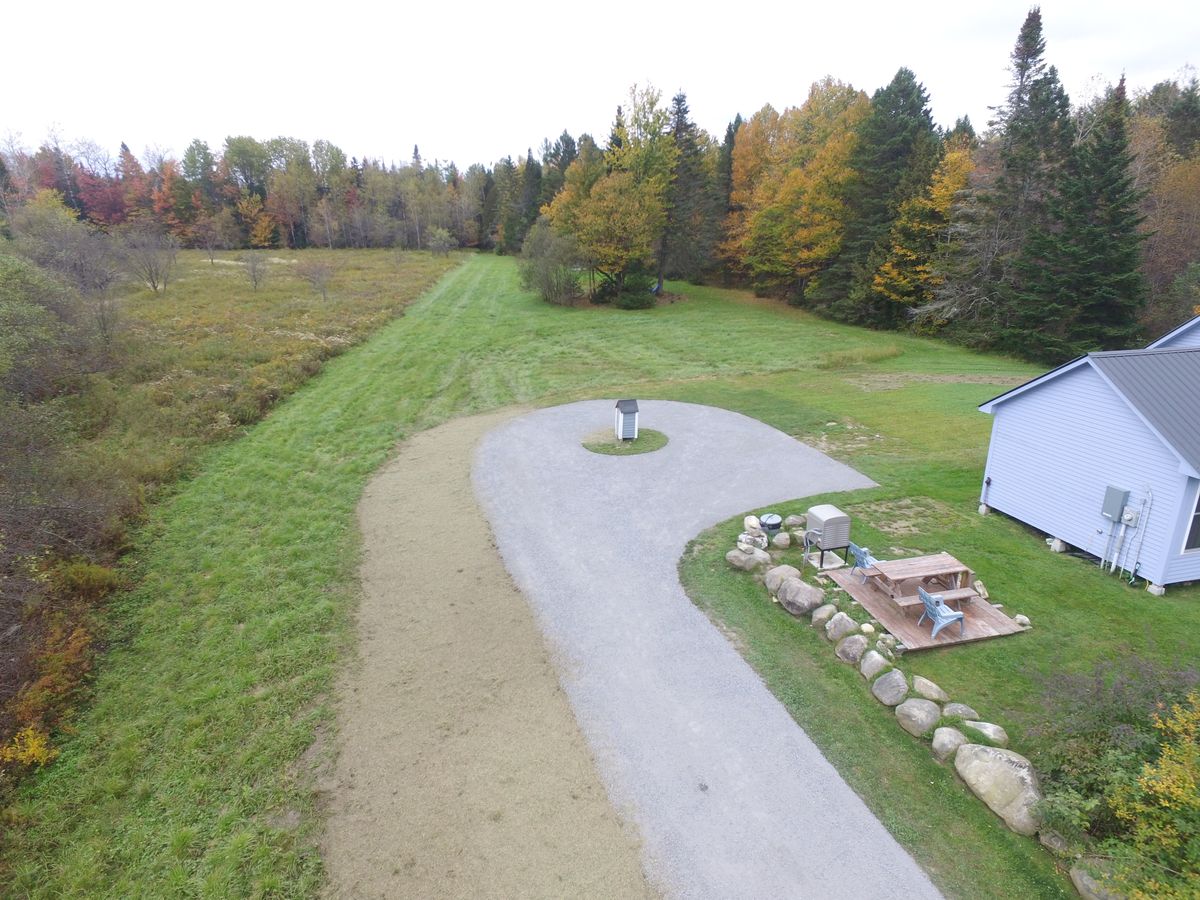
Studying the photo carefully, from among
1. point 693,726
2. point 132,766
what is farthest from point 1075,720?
point 132,766

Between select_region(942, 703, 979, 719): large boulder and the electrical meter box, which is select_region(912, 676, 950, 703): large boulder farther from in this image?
the electrical meter box

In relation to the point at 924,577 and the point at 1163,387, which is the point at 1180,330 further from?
the point at 924,577

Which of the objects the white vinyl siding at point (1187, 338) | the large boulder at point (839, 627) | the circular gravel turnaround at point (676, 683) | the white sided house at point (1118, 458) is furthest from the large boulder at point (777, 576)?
the white vinyl siding at point (1187, 338)

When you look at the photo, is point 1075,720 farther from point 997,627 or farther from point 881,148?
point 881,148

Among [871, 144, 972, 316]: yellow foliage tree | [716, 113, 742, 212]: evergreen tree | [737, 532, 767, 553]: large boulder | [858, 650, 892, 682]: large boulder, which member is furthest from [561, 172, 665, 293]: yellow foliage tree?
[858, 650, 892, 682]: large boulder

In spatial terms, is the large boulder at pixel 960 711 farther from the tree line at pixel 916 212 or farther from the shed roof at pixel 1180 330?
the tree line at pixel 916 212

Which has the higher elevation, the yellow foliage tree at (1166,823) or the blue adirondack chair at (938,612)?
the yellow foliage tree at (1166,823)

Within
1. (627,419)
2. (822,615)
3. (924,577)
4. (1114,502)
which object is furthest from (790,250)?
(822,615)
